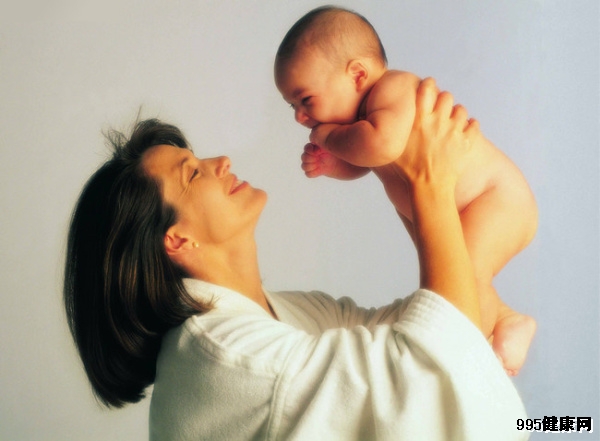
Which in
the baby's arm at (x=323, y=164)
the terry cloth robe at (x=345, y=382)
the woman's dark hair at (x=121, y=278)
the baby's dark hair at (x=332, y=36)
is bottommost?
the terry cloth robe at (x=345, y=382)

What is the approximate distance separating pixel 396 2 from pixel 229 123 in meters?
0.43

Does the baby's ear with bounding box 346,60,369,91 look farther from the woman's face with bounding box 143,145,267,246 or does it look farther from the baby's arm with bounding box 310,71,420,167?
the woman's face with bounding box 143,145,267,246

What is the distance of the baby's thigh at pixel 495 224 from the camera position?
958 millimetres

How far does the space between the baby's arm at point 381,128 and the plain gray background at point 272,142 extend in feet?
1.95

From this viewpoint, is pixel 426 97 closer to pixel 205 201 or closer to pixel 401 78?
pixel 401 78

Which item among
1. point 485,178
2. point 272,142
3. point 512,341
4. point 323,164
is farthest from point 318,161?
point 272,142

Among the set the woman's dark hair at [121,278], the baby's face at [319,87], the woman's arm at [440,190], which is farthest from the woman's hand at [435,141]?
the woman's dark hair at [121,278]

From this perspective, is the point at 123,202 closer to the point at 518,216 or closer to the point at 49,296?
the point at 518,216

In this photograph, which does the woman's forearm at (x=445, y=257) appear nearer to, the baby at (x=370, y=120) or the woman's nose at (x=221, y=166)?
the baby at (x=370, y=120)

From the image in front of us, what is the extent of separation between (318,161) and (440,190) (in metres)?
0.25

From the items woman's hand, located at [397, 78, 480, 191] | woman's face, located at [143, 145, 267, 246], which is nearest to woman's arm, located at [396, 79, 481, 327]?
woman's hand, located at [397, 78, 480, 191]

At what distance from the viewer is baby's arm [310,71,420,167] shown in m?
0.90

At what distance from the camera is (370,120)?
0.94 metres

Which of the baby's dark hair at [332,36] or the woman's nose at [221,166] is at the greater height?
the baby's dark hair at [332,36]
